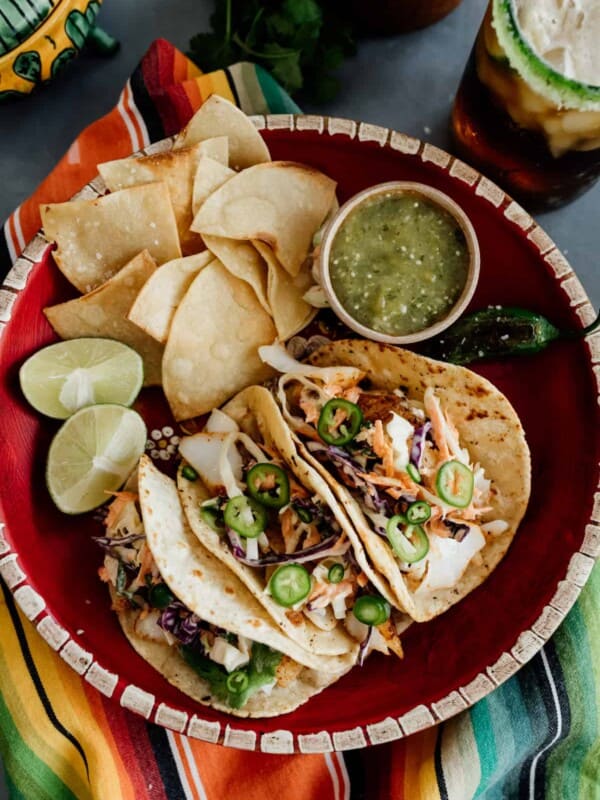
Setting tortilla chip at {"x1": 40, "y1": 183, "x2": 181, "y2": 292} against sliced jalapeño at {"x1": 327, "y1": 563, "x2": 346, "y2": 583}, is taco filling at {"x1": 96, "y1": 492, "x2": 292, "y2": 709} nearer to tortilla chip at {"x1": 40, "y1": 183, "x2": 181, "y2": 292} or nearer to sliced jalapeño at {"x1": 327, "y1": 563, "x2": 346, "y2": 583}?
sliced jalapeño at {"x1": 327, "y1": 563, "x2": 346, "y2": 583}

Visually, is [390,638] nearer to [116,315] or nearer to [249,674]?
[249,674]

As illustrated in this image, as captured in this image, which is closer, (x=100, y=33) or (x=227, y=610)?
(x=227, y=610)

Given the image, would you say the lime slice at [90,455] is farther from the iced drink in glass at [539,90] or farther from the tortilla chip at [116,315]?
the iced drink in glass at [539,90]

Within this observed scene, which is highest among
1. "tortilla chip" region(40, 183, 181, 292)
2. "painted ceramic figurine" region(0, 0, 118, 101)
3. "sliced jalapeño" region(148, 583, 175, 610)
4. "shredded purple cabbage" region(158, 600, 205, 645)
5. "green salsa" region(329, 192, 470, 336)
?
"painted ceramic figurine" region(0, 0, 118, 101)

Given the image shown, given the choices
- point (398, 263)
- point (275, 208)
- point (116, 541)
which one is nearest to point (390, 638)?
point (116, 541)

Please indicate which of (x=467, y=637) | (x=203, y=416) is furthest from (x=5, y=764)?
(x=467, y=637)

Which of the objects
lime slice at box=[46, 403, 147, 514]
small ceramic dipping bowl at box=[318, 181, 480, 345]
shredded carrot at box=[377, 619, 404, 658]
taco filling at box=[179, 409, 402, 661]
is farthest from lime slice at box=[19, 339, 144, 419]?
shredded carrot at box=[377, 619, 404, 658]

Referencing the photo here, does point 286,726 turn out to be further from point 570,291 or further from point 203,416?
point 570,291
